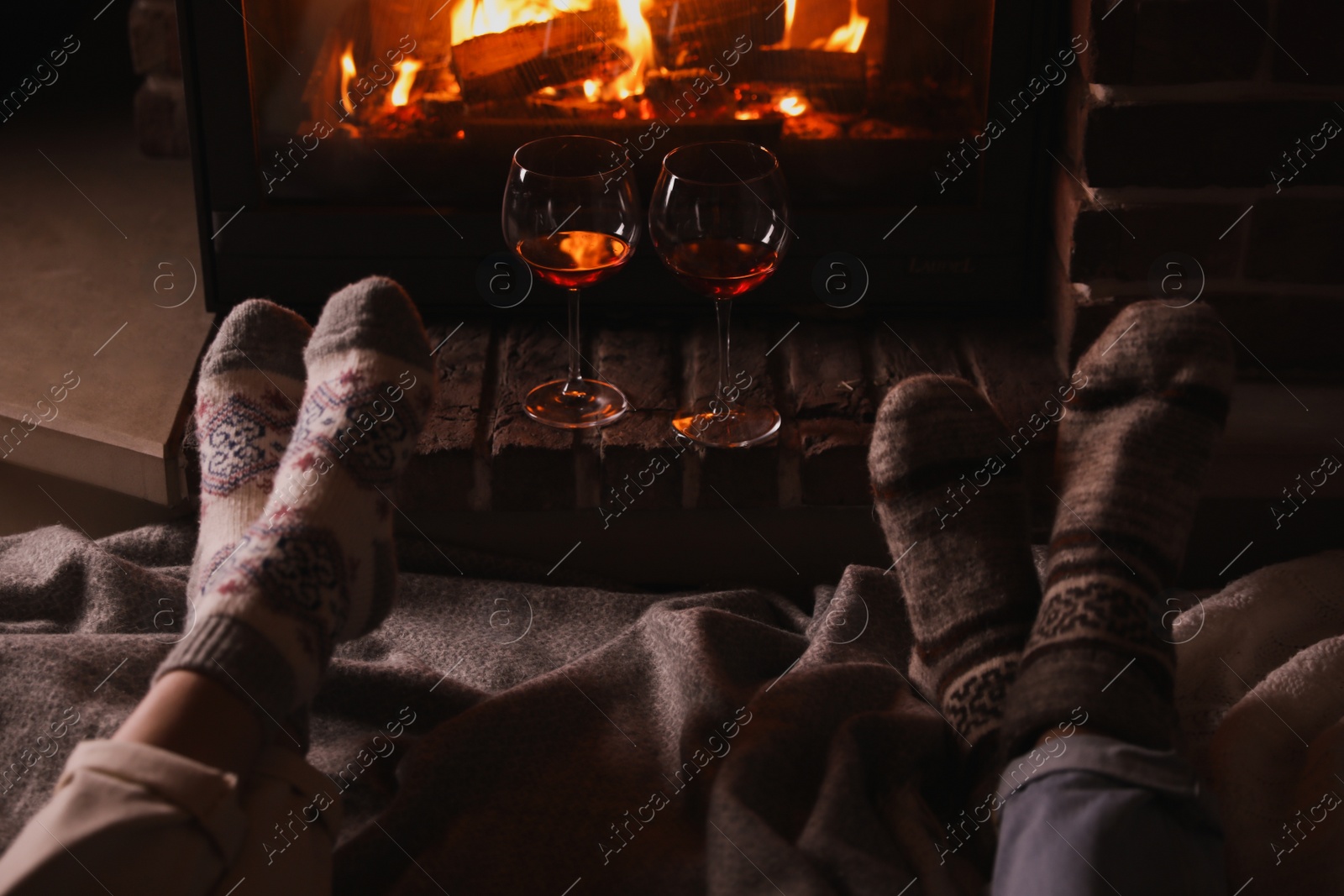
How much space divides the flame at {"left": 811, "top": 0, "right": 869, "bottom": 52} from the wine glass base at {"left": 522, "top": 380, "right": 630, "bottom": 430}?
0.41m

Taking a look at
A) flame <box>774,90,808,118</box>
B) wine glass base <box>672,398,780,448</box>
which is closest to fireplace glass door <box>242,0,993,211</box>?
flame <box>774,90,808,118</box>

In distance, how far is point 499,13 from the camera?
1230mm

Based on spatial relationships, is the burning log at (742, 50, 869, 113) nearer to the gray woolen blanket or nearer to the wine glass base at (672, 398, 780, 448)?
the wine glass base at (672, 398, 780, 448)

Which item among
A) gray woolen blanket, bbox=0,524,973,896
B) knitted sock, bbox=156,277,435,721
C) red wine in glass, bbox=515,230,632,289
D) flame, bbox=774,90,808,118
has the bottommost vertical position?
gray woolen blanket, bbox=0,524,973,896

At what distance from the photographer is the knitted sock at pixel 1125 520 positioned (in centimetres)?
79

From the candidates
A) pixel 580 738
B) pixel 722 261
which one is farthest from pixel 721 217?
pixel 580 738

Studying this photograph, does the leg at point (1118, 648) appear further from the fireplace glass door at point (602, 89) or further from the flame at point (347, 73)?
the flame at point (347, 73)

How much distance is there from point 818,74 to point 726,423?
382mm

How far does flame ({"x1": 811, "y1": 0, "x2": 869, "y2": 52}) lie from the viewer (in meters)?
1.19

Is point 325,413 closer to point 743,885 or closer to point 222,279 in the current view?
point 222,279

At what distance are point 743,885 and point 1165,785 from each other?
0.26 metres

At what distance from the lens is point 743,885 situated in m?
0.74

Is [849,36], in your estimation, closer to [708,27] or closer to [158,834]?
[708,27]

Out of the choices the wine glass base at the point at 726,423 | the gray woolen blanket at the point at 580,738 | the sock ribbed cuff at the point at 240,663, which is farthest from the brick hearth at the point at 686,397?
the sock ribbed cuff at the point at 240,663
